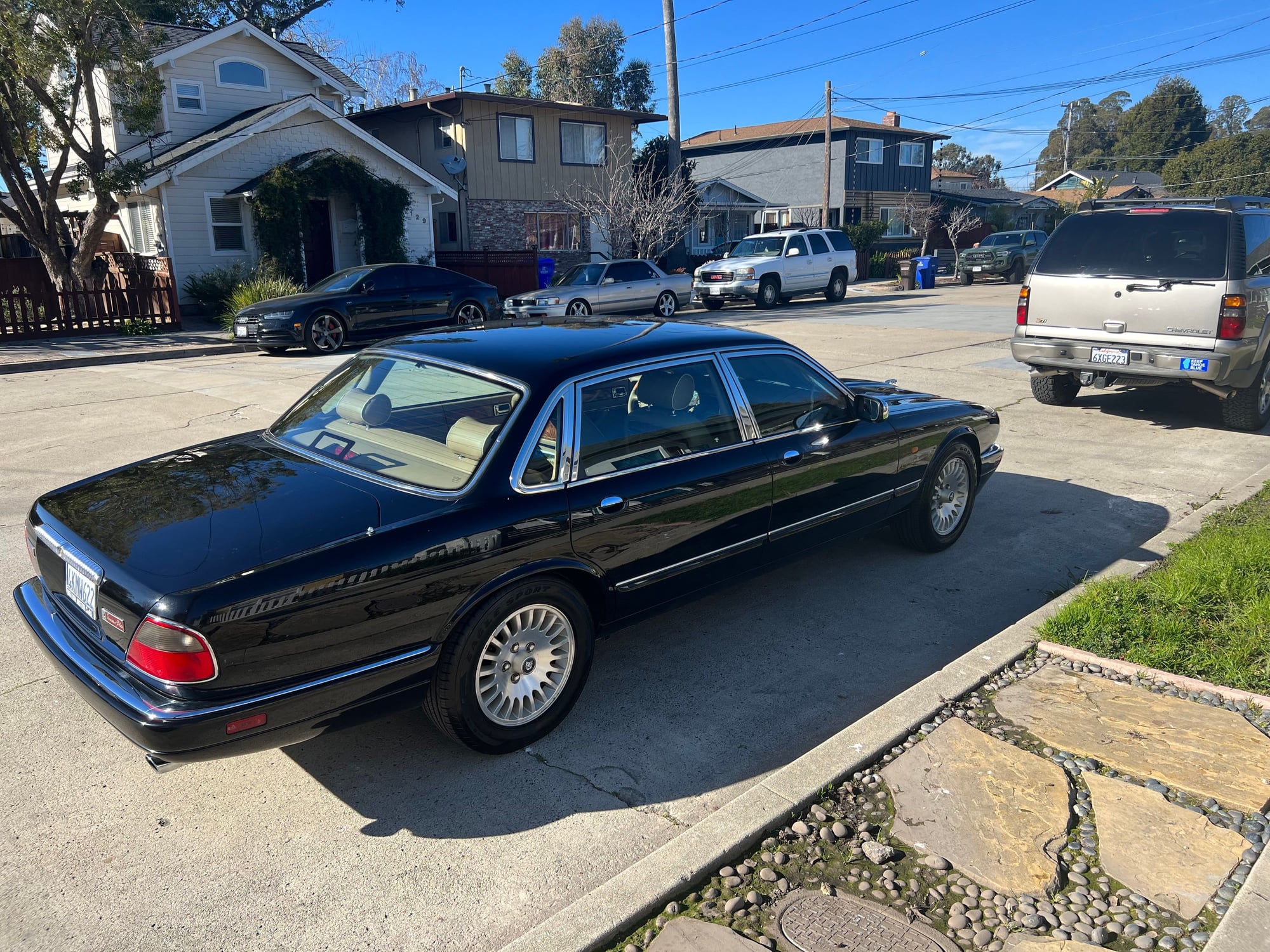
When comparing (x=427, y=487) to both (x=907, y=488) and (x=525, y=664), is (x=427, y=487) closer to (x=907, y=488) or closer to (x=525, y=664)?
(x=525, y=664)

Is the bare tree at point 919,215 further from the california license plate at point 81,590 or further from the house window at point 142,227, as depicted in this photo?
the california license plate at point 81,590

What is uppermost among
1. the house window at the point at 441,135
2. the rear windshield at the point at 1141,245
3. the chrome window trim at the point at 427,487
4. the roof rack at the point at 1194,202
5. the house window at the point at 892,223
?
the house window at the point at 441,135

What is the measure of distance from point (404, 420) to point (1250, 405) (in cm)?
852

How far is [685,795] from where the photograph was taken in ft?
11.7

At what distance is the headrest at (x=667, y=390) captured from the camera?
434cm

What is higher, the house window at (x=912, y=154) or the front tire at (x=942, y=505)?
the house window at (x=912, y=154)

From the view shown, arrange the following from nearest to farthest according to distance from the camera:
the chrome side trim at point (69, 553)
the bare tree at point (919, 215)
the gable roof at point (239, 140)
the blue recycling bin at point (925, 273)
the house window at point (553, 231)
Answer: the chrome side trim at point (69, 553) → the gable roof at point (239, 140) → the house window at point (553, 231) → the blue recycling bin at point (925, 273) → the bare tree at point (919, 215)

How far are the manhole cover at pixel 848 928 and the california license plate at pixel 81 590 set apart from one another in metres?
2.52

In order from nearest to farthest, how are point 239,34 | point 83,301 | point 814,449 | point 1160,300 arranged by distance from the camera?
point 814,449 → point 1160,300 → point 83,301 → point 239,34

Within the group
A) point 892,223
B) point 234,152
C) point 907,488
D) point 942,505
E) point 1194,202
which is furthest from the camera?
point 892,223

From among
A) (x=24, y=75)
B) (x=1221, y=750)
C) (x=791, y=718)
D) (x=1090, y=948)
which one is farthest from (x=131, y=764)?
(x=24, y=75)

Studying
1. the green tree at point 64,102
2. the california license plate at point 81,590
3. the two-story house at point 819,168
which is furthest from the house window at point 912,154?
the california license plate at point 81,590

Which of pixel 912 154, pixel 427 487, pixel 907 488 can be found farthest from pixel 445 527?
pixel 912 154

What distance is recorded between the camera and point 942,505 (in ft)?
19.8
